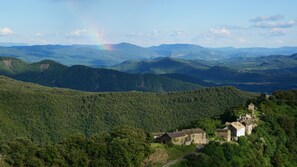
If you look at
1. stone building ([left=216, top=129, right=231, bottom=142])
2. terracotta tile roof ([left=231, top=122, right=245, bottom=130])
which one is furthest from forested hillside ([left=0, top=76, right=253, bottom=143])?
stone building ([left=216, top=129, right=231, bottom=142])

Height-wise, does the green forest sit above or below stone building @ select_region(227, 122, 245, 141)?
below

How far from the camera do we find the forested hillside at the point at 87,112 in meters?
160

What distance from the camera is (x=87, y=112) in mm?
182250

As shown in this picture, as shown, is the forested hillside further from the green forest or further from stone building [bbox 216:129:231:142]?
stone building [bbox 216:129:231:142]

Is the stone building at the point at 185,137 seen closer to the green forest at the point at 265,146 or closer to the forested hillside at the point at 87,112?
the green forest at the point at 265,146

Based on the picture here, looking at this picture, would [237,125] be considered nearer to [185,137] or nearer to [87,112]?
[185,137]

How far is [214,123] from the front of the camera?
76.6 m

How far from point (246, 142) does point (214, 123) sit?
981 cm

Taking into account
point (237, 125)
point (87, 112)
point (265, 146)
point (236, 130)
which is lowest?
point (87, 112)

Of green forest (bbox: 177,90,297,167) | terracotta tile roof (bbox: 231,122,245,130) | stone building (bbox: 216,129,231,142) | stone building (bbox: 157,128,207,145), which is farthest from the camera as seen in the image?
terracotta tile roof (bbox: 231,122,245,130)

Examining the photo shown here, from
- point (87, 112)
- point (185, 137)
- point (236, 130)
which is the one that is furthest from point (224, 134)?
point (87, 112)

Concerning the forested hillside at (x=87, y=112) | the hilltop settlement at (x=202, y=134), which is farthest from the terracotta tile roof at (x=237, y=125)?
the forested hillside at (x=87, y=112)

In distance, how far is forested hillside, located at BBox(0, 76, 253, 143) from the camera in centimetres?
15975

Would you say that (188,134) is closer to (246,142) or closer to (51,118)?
(246,142)
